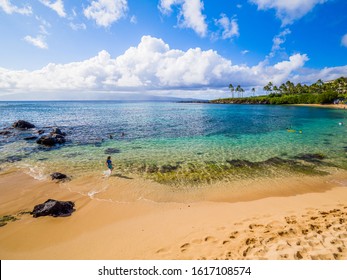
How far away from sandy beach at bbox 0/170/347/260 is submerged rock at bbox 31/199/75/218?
1.27ft

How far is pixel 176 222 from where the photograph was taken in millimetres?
10438

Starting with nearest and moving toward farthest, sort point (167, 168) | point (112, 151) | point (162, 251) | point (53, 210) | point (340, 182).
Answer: point (162, 251)
point (53, 210)
point (340, 182)
point (167, 168)
point (112, 151)

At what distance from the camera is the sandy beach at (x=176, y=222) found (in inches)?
304

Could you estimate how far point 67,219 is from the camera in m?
10.8

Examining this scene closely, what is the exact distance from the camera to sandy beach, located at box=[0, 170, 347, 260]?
25.3 ft

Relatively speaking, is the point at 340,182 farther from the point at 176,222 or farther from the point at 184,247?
the point at 184,247

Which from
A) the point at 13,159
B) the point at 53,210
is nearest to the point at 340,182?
the point at 53,210

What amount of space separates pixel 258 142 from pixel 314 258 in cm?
2566

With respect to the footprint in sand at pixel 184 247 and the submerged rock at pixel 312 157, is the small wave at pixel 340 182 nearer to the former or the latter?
the submerged rock at pixel 312 157

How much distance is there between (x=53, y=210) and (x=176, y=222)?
7.26m

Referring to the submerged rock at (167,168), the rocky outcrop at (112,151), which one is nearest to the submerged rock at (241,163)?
the submerged rock at (167,168)

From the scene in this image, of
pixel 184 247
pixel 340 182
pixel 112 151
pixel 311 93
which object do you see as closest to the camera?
pixel 184 247

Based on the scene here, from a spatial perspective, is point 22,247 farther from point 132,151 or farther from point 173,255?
point 132,151

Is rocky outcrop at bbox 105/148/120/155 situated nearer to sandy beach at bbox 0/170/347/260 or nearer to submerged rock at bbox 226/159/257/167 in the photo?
sandy beach at bbox 0/170/347/260
